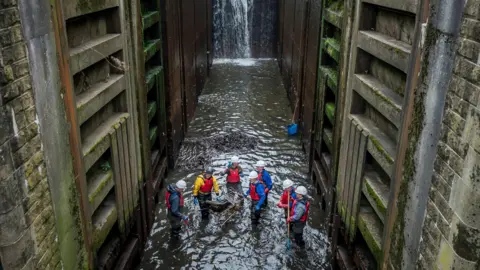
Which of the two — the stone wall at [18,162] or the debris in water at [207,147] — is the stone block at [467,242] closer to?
the stone wall at [18,162]

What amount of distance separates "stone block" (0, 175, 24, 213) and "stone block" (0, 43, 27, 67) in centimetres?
98

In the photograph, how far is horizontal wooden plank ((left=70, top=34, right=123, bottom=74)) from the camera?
5.20m

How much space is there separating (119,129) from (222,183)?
14.3ft

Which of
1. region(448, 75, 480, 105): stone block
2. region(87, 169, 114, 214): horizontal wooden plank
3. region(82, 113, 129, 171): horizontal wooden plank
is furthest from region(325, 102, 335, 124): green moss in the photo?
region(448, 75, 480, 105): stone block

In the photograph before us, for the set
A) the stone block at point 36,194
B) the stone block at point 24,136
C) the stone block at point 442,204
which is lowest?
the stone block at point 36,194

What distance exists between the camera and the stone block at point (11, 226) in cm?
360

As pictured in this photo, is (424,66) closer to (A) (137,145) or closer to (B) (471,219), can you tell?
(B) (471,219)

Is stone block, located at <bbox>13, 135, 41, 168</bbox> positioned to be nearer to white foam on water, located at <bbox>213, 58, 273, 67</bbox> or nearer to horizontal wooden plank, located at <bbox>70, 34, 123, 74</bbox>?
horizontal wooden plank, located at <bbox>70, 34, 123, 74</bbox>

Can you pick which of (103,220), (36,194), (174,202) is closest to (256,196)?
(174,202)

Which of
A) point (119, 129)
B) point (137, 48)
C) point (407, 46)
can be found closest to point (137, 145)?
point (119, 129)

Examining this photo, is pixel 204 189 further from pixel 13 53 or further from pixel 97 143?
pixel 13 53

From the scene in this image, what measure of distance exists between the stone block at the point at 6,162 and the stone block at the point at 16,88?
412 millimetres

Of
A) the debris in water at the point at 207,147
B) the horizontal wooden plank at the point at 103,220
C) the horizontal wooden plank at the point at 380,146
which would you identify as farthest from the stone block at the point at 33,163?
the debris in water at the point at 207,147

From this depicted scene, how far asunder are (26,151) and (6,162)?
1.11 ft
